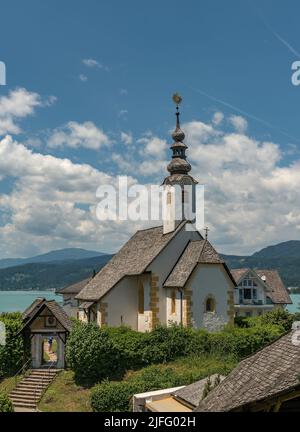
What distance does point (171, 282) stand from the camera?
116ft

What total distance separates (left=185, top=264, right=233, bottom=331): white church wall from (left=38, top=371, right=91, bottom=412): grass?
933 centimetres

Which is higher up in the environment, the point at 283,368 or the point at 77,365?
the point at 283,368

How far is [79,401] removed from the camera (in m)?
27.5

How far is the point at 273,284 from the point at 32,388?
130ft

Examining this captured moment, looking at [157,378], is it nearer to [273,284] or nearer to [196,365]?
[196,365]

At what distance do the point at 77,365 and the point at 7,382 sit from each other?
205 inches

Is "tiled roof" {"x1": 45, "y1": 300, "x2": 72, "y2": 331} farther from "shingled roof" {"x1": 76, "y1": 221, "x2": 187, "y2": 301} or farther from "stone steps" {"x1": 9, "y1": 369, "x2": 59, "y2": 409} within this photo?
"shingled roof" {"x1": 76, "y1": 221, "x2": 187, "y2": 301}

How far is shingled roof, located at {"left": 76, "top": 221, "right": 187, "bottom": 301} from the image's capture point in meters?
37.2

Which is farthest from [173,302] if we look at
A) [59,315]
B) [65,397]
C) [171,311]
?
[65,397]

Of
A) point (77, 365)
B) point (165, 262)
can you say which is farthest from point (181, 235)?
point (77, 365)

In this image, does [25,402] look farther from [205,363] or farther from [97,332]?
[205,363]

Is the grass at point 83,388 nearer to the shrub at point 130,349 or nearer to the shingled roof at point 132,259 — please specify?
the shrub at point 130,349
